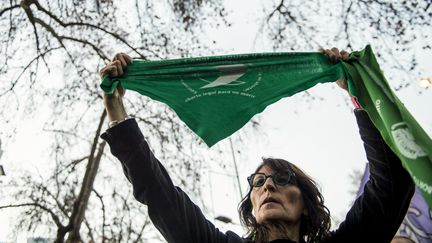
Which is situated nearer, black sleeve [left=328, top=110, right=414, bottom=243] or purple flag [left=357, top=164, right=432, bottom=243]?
black sleeve [left=328, top=110, right=414, bottom=243]

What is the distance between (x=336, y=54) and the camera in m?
2.22

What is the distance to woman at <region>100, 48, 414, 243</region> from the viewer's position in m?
1.72

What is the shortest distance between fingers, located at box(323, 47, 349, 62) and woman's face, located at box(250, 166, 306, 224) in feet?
2.79

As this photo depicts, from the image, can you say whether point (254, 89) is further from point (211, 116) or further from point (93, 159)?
point (93, 159)

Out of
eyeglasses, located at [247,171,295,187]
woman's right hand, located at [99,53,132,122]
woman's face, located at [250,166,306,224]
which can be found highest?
woman's right hand, located at [99,53,132,122]

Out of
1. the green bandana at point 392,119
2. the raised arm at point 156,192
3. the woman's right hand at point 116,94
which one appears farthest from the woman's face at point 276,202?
the woman's right hand at point 116,94

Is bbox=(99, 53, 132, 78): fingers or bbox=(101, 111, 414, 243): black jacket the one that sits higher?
bbox=(99, 53, 132, 78): fingers

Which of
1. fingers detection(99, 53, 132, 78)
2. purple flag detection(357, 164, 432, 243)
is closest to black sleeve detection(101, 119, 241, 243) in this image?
Result: fingers detection(99, 53, 132, 78)

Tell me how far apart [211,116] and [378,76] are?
103 cm

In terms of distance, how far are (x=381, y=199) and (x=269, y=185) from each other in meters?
0.63

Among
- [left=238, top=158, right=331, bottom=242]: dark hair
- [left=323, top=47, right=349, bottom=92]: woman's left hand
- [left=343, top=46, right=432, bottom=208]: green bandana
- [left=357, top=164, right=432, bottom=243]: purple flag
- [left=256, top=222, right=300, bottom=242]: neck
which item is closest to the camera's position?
[left=343, top=46, right=432, bottom=208]: green bandana

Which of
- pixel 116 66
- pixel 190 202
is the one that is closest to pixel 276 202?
pixel 190 202

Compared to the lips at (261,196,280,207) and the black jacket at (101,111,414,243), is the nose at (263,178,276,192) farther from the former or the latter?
the black jacket at (101,111,414,243)

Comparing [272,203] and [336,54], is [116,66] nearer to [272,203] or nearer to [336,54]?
[272,203]
